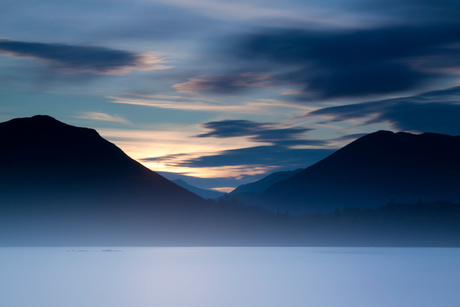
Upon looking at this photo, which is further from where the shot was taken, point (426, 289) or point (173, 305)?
point (426, 289)

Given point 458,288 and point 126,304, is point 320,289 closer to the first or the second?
point 458,288

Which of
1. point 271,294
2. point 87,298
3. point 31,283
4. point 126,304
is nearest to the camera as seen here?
point 126,304

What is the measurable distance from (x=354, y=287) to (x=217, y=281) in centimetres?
1561

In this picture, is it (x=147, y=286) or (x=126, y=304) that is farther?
(x=147, y=286)

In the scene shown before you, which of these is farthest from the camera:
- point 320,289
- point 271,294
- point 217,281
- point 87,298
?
point 217,281

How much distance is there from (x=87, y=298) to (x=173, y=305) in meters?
8.32

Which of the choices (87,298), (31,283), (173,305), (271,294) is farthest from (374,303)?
(31,283)

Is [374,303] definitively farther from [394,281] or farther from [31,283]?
[31,283]

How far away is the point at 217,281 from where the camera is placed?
71.3m

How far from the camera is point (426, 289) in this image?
61688mm

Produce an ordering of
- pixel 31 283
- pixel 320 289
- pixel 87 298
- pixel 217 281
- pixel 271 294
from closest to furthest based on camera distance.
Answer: pixel 87 298 < pixel 271 294 < pixel 320 289 < pixel 31 283 < pixel 217 281

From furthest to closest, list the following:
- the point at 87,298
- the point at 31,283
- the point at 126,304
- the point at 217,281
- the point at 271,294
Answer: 1. the point at 217,281
2. the point at 31,283
3. the point at 271,294
4. the point at 87,298
5. the point at 126,304

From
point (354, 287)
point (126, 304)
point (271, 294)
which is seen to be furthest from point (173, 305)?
point (354, 287)

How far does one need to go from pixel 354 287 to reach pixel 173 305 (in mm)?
24993
